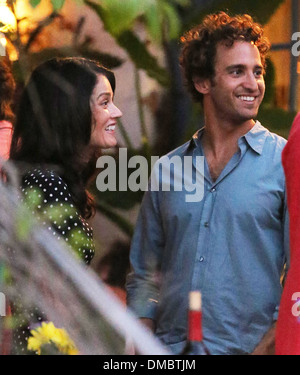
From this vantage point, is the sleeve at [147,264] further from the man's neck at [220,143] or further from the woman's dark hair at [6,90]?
the woman's dark hair at [6,90]

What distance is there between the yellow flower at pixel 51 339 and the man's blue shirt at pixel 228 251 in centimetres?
108

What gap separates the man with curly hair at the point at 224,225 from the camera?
10.6 feet

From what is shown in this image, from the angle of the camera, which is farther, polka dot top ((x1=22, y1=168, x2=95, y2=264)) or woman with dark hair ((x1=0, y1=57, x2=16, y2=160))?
woman with dark hair ((x1=0, y1=57, x2=16, y2=160))

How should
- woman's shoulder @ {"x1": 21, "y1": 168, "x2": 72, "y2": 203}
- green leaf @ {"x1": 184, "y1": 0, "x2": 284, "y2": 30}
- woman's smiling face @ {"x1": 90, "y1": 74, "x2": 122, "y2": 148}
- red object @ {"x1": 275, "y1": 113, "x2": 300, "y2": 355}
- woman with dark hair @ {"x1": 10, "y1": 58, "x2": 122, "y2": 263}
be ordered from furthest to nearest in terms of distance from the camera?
green leaf @ {"x1": 184, "y1": 0, "x2": 284, "y2": 30} < woman's smiling face @ {"x1": 90, "y1": 74, "x2": 122, "y2": 148} < woman with dark hair @ {"x1": 10, "y1": 58, "x2": 122, "y2": 263} < woman's shoulder @ {"x1": 21, "y1": 168, "x2": 72, "y2": 203} < red object @ {"x1": 275, "y1": 113, "x2": 300, "y2": 355}

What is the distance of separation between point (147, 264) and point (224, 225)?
39 cm

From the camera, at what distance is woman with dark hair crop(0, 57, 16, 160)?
346cm

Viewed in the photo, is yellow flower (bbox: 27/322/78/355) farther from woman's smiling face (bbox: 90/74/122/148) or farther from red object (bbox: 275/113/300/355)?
woman's smiling face (bbox: 90/74/122/148)

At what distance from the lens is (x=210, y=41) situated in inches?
145

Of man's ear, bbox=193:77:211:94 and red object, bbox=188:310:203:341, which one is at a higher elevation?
man's ear, bbox=193:77:211:94

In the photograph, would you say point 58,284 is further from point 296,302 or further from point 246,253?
point 246,253

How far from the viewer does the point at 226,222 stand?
3.31m

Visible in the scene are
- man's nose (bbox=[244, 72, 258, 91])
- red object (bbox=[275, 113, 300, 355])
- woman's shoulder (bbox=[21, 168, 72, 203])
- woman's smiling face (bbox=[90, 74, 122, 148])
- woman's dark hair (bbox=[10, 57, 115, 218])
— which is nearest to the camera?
red object (bbox=[275, 113, 300, 355])

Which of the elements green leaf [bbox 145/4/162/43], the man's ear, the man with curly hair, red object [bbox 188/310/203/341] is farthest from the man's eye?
red object [bbox 188/310/203/341]

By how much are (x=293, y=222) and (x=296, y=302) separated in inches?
8.9
